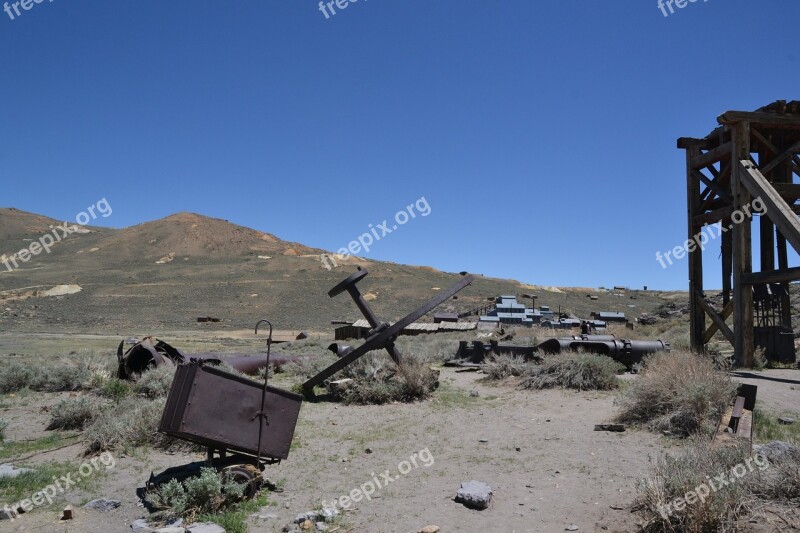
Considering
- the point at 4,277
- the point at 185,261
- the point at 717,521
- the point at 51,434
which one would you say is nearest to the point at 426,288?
the point at 185,261

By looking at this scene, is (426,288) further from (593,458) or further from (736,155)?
(593,458)

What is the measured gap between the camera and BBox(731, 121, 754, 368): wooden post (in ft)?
35.9

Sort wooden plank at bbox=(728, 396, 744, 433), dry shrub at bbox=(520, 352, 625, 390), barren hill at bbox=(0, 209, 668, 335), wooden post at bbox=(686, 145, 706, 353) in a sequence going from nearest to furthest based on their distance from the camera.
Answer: wooden plank at bbox=(728, 396, 744, 433) → dry shrub at bbox=(520, 352, 625, 390) → wooden post at bbox=(686, 145, 706, 353) → barren hill at bbox=(0, 209, 668, 335)

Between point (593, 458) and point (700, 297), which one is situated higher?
point (700, 297)

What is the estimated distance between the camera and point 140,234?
86562mm

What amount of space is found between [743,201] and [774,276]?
170 centimetres

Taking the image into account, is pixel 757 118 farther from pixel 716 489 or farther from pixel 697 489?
pixel 697 489

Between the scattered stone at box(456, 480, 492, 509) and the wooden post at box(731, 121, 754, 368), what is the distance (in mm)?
8427

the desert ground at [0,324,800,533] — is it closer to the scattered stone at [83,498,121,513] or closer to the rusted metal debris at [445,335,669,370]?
the scattered stone at [83,498,121,513]

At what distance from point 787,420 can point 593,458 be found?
2.50 metres

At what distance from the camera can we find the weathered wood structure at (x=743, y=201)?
10.8 m

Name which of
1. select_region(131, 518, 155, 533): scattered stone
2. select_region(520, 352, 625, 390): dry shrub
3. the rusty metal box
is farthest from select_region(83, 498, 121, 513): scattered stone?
select_region(520, 352, 625, 390): dry shrub

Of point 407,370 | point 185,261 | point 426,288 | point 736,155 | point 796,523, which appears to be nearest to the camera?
point 796,523

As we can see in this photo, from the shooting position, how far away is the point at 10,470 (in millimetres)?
5836
